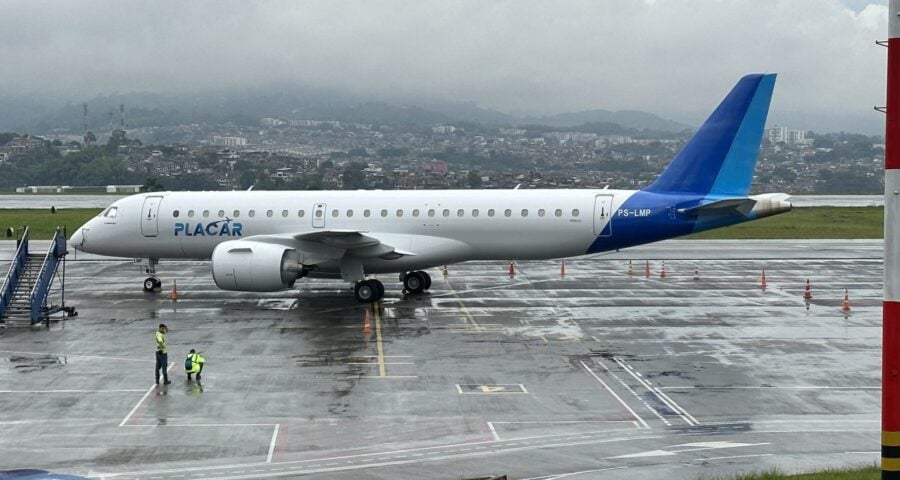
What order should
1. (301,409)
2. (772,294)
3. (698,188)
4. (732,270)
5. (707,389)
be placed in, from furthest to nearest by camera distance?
(732,270) → (772,294) → (698,188) → (707,389) → (301,409)

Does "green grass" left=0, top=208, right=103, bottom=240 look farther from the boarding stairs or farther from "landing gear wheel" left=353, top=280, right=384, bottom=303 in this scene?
"landing gear wheel" left=353, top=280, right=384, bottom=303

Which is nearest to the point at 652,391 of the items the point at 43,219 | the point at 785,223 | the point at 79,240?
the point at 79,240

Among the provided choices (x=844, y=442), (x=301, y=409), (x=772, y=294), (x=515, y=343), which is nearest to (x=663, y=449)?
(x=844, y=442)

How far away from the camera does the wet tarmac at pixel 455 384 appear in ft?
54.1

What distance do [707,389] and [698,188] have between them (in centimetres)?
1329

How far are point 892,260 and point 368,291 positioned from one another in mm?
23913

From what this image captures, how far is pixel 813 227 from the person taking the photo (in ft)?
227

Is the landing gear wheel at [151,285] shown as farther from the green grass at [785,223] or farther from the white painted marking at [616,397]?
the green grass at [785,223]

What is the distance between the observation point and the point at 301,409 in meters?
19.7

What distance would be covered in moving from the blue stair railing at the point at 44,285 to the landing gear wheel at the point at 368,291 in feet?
30.2

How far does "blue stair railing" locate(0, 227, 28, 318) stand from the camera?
100ft

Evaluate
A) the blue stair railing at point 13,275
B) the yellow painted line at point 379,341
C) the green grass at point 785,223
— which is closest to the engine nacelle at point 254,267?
the yellow painted line at point 379,341

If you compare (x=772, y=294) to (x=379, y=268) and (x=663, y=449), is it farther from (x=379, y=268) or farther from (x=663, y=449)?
(x=663, y=449)

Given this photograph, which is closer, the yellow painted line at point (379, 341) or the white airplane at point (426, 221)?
the yellow painted line at point (379, 341)
